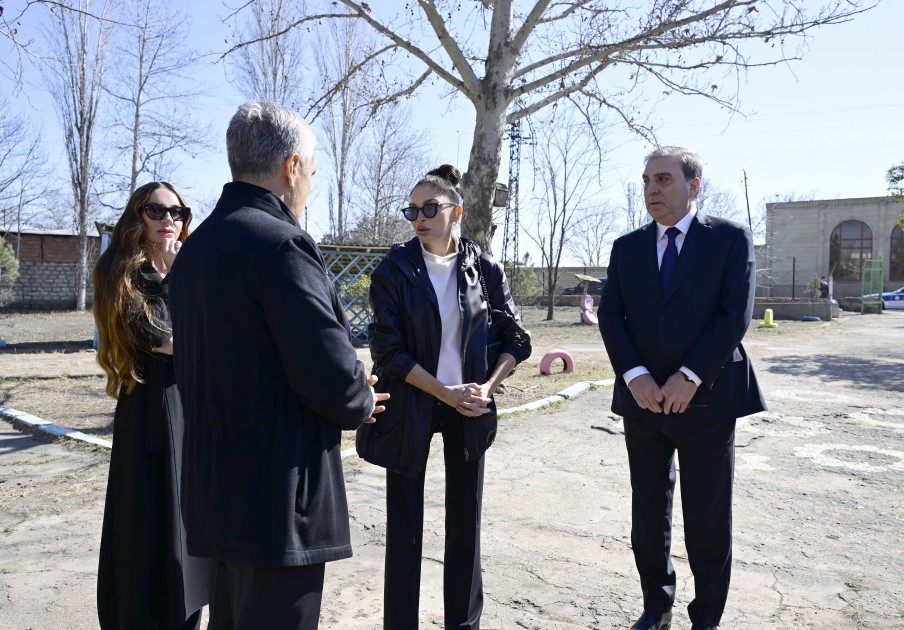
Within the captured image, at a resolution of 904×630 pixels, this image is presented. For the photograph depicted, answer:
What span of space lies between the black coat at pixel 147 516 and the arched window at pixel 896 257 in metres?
49.5

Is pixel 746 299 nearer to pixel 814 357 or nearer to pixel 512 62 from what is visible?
pixel 512 62

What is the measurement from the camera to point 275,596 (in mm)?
1749

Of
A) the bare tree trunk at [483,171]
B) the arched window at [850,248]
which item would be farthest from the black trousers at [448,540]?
the arched window at [850,248]

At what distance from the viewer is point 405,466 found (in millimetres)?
2693

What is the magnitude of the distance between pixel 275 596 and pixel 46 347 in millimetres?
14268

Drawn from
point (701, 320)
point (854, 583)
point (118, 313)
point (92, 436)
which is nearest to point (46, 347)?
point (92, 436)

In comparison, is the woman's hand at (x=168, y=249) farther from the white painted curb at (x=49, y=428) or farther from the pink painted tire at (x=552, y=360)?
the pink painted tire at (x=552, y=360)

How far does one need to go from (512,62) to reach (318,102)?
271 centimetres

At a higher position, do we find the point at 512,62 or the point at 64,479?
the point at 512,62

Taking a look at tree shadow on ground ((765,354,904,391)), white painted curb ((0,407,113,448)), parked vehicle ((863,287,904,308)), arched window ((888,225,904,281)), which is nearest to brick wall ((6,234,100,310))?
white painted curb ((0,407,113,448))

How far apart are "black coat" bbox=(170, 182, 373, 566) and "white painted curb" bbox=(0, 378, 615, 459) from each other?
372cm

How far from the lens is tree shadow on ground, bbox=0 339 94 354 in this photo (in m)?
13.2

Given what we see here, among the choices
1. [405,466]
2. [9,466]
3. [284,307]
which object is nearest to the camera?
[284,307]

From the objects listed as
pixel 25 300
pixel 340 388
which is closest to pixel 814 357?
pixel 340 388
